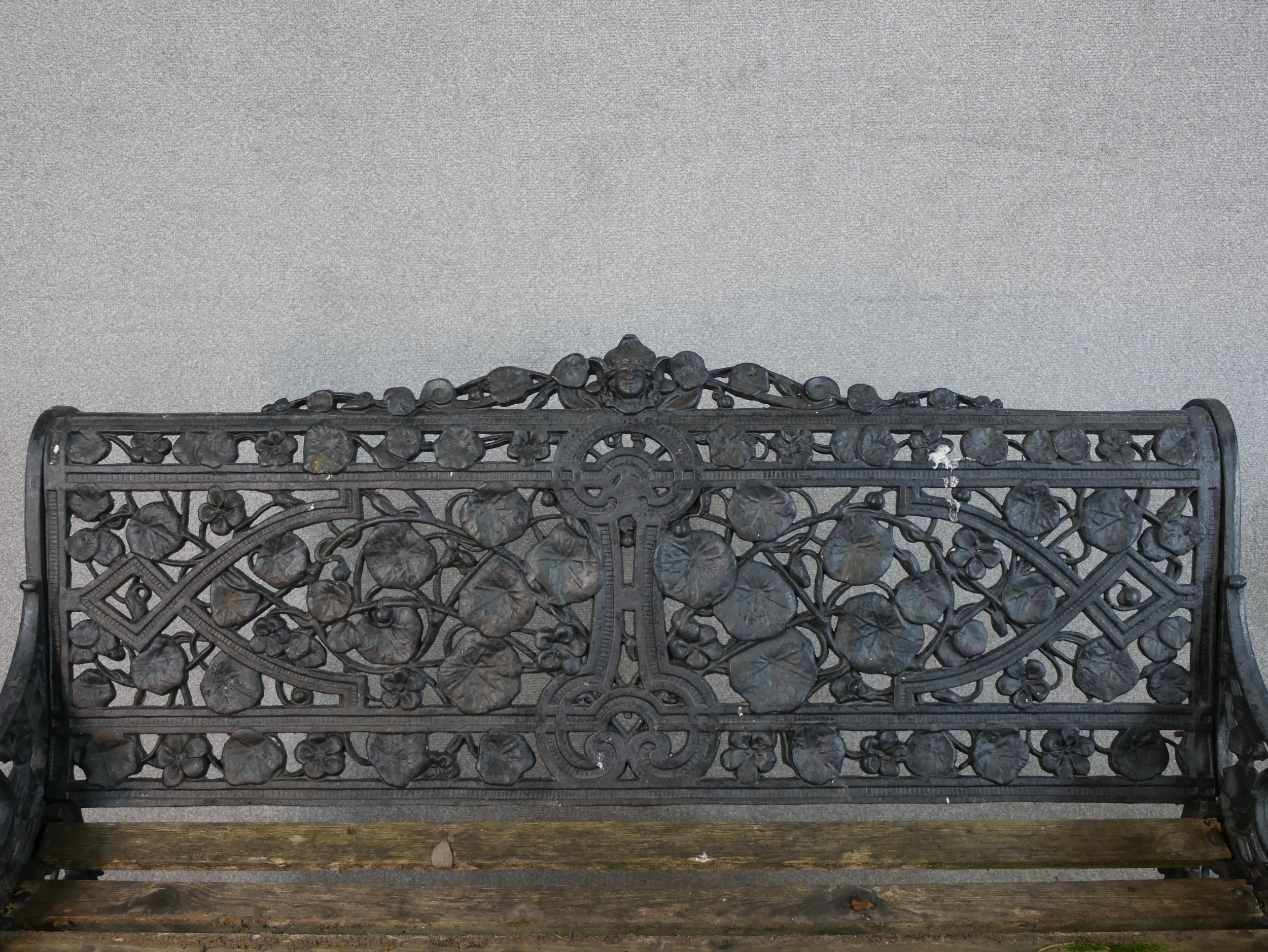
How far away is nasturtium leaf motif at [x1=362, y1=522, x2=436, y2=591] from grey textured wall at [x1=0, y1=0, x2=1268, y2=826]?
1.63ft

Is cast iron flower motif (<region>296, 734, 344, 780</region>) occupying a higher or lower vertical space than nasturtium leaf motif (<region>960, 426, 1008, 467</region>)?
lower

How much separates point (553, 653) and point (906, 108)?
1222mm

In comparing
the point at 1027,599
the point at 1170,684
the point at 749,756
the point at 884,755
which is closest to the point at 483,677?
the point at 749,756

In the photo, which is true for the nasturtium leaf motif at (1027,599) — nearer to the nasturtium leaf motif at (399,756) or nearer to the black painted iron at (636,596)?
the black painted iron at (636,596)

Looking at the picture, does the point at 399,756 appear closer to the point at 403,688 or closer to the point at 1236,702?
the point at 403,688

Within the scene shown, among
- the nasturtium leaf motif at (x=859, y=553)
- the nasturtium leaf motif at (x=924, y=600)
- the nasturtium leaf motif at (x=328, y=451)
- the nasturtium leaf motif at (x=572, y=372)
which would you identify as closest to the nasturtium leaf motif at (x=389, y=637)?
the nasturtium leaf motif at (x=328, y=451)

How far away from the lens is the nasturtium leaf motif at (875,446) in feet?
5.13

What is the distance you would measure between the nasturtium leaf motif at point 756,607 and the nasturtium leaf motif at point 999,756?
0.37 m

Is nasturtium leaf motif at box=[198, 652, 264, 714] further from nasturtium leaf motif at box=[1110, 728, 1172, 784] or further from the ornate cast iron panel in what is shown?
nasturtium leaf motif at box=[1110, 728, 1172, 784]

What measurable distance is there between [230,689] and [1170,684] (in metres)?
1.49

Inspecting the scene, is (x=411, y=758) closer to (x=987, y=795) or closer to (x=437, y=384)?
(x=437, y=384)

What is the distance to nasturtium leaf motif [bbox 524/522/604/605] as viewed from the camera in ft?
5.12

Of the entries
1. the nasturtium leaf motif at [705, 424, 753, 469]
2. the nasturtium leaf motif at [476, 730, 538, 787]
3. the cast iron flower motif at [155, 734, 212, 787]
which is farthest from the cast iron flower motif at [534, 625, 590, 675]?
the cast iron flower motif at [155, 734, 212, 787]

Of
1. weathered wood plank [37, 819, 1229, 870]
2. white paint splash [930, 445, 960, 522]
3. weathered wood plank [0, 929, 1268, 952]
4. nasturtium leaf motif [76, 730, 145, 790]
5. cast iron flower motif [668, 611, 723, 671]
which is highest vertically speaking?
white paint splash [930, 445, 960, 522]
